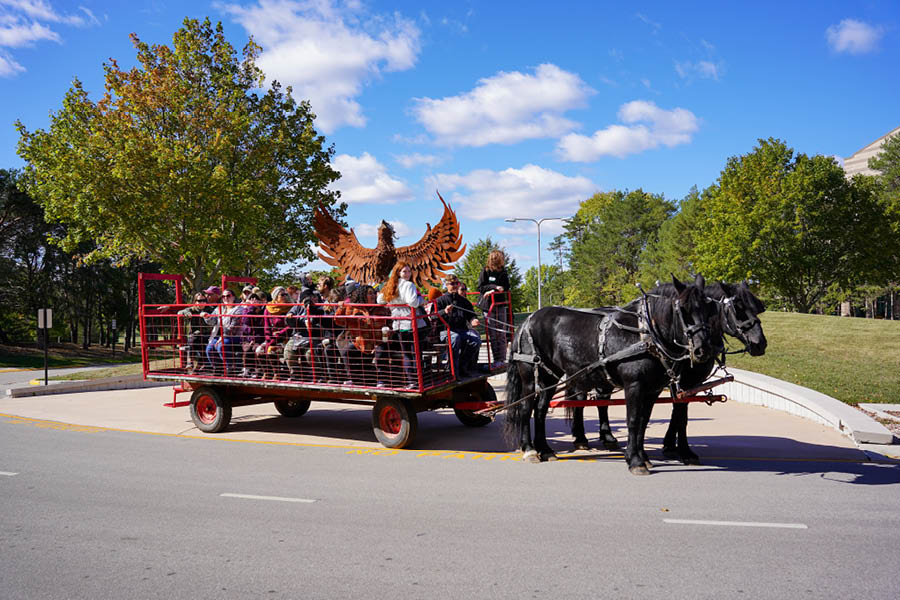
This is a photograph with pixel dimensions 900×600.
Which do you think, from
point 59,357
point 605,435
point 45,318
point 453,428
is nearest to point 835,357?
point 605,435

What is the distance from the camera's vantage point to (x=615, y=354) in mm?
7359

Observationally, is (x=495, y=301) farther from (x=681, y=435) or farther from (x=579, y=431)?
(x=681, y=435)

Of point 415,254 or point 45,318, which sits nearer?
point 415,254

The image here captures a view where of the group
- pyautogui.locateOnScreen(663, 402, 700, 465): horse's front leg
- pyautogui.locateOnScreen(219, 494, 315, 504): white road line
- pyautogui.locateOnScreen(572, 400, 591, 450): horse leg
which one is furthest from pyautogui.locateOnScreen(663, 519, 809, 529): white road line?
pyautogui.locateOnScreen(219, 494, 315, 504): white road line

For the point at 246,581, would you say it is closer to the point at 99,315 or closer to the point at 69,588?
the point at 69,588

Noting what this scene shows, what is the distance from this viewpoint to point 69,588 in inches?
171

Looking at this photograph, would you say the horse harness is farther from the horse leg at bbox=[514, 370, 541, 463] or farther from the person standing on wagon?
the person standing on wagon

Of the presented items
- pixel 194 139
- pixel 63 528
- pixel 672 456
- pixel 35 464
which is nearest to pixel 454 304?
pixel 672 456

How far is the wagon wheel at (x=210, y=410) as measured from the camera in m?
10.5

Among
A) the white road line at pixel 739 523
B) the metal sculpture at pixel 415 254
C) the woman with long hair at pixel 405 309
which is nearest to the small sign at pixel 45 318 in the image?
the metal sculpture at pixel 415 254

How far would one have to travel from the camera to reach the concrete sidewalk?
869cm

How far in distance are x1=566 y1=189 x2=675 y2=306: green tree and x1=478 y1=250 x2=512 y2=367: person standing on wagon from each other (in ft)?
188

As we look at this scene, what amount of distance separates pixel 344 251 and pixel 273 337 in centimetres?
282

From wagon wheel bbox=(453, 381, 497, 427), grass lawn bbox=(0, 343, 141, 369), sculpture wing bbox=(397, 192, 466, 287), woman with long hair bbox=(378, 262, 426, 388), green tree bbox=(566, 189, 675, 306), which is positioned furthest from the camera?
green tree bbox=(566, 189, 675, 306)
